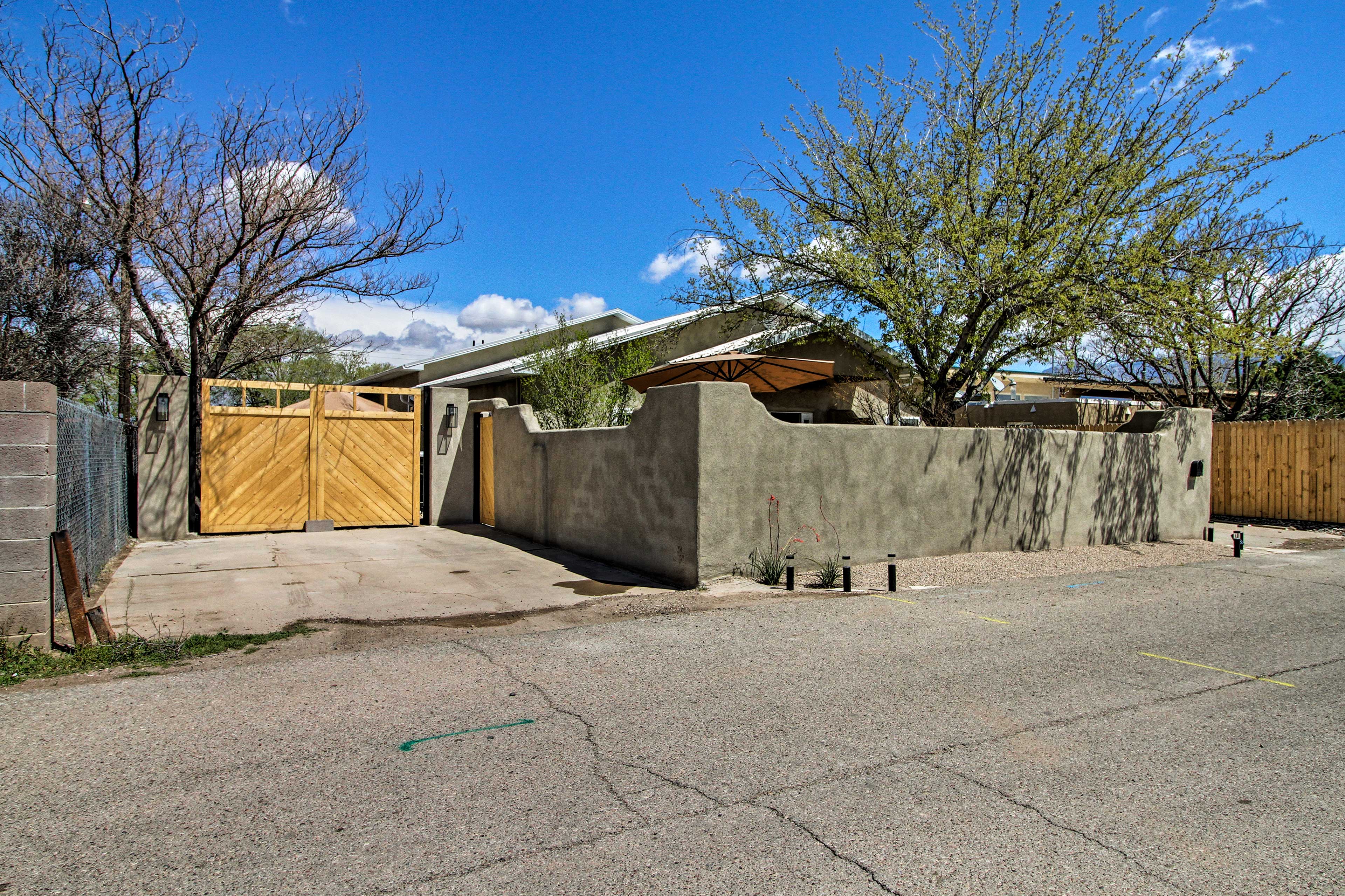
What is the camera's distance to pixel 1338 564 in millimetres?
11484

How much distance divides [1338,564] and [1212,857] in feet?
36.7

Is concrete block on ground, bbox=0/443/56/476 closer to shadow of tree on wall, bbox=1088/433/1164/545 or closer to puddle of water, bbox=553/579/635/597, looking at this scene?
puddle of water, bbox=553/579/635/597

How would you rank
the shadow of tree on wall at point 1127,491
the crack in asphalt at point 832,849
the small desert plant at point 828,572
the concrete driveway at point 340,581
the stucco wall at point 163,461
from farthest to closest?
the shadow of tree on wall at point 1127,491 → the stucco wall at point 163,461 → the small desert plant at point 828,572 → the concrete driveway at point 340,581 → the crack in asphalt at point 832,849

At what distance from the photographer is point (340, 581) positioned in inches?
364

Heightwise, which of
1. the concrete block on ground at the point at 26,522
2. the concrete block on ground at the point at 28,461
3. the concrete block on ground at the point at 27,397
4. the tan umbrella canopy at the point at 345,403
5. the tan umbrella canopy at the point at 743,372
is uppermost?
the tan umbrella canopy at the point at 743,372

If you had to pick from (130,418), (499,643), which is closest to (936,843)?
(499,643)

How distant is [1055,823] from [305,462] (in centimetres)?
1318

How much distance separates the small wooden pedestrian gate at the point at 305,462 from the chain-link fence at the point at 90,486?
1413 mm

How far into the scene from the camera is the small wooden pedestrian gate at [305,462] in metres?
13.0

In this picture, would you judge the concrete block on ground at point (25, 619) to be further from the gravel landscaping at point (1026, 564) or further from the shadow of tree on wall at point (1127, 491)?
the shadow of tree on wall at point (1127, 491)

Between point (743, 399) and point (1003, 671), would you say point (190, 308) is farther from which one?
point (1003, 671)

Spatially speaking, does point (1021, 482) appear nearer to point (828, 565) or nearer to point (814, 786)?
point (828, 565)

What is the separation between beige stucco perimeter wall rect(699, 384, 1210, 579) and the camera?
30.3 feet

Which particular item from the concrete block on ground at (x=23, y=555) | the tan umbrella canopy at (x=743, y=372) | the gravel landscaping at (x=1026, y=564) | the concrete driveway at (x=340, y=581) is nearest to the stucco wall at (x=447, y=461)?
the concrete driveway at (x=340, y=581)
